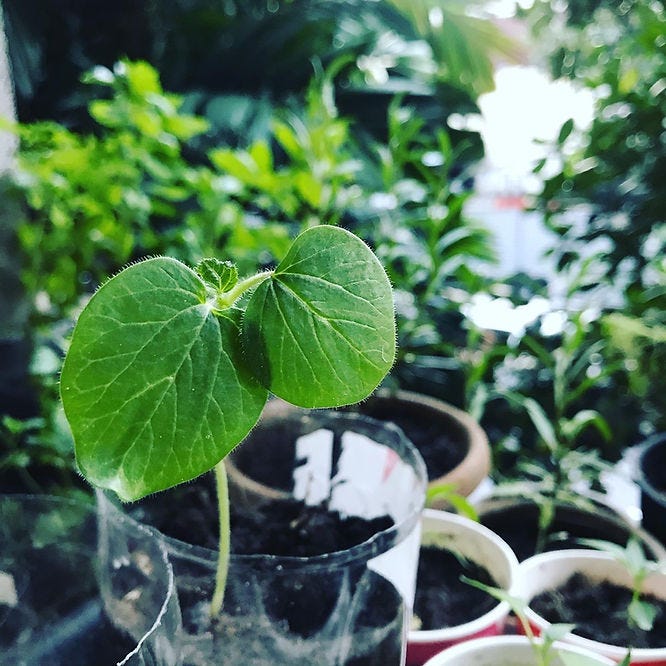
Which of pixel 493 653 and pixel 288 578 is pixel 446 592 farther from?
Result: pixel 288 578

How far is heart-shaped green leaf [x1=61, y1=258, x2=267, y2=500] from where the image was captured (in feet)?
0.91

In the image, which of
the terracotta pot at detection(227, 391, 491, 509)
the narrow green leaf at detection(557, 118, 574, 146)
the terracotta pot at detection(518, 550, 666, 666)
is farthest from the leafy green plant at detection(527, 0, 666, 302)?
the terracotta pot at detection(518, 550, 666, 666)

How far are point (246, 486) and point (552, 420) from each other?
1.90ft

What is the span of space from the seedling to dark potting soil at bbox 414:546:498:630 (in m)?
0.41

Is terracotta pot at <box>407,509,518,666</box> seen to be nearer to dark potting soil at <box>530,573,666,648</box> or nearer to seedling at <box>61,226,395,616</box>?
dark potting soil at <box>530,573,666,648</box>

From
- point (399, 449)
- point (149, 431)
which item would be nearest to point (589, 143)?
point (399, 449)

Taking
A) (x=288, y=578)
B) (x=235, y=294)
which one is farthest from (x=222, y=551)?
(x=235, y=294)

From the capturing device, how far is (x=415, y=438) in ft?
2.78

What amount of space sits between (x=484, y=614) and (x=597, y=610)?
12cm

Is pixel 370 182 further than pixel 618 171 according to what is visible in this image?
Yes

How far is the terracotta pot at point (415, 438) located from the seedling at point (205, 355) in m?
0.27

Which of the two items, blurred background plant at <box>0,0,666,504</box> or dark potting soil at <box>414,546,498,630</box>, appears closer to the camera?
dark potting soil at <box>414,546,498,630</box>

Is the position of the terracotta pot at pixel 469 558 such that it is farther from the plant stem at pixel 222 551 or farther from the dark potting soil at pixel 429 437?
the plant stem at pixel 222 551

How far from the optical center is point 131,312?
0.28 metres
